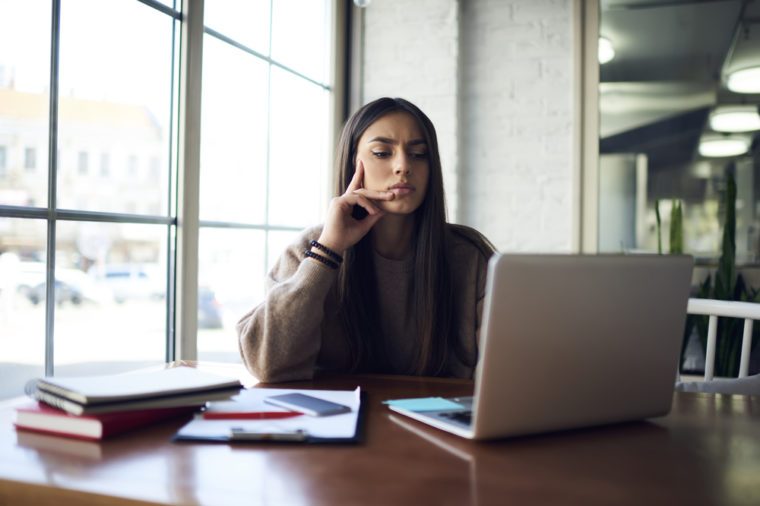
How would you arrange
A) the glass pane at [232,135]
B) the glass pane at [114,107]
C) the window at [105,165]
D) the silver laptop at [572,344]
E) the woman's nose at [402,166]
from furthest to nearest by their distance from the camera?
the glass pane at [232,135] → the window at [105,165] → the glass pane at [114,107] → the woman's nose at [402,166] → the silver laptop at [572,344]

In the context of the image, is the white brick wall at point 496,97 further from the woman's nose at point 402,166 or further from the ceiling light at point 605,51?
the woman's nose at point 402,166

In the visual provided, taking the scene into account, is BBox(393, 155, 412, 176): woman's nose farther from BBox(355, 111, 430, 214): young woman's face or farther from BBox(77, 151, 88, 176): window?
BBox(77, 151, 88, 176): window

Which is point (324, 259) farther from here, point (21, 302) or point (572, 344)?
point (21, 302)

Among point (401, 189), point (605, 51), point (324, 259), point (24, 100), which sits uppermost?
point (605, 51)

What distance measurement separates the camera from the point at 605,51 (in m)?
3.16

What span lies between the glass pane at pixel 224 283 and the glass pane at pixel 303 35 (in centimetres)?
84

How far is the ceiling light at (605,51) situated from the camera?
316 cm

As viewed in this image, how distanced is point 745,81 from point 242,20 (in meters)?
2.17

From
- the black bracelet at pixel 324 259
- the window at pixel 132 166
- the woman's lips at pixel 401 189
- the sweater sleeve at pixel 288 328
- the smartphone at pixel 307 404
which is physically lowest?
the smartphone at pixel 307 404

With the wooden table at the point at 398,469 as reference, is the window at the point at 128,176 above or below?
above

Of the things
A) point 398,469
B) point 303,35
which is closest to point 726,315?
point 398,469

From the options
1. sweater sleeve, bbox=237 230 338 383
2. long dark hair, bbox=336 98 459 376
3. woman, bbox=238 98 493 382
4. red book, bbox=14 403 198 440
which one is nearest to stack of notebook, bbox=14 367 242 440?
red book, bbox=14 403 198 440

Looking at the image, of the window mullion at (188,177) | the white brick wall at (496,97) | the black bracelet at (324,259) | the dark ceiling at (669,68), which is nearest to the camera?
the black bracelet at (324,259)

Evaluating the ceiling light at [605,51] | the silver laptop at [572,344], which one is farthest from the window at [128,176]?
the ceiling light at [605,51]
